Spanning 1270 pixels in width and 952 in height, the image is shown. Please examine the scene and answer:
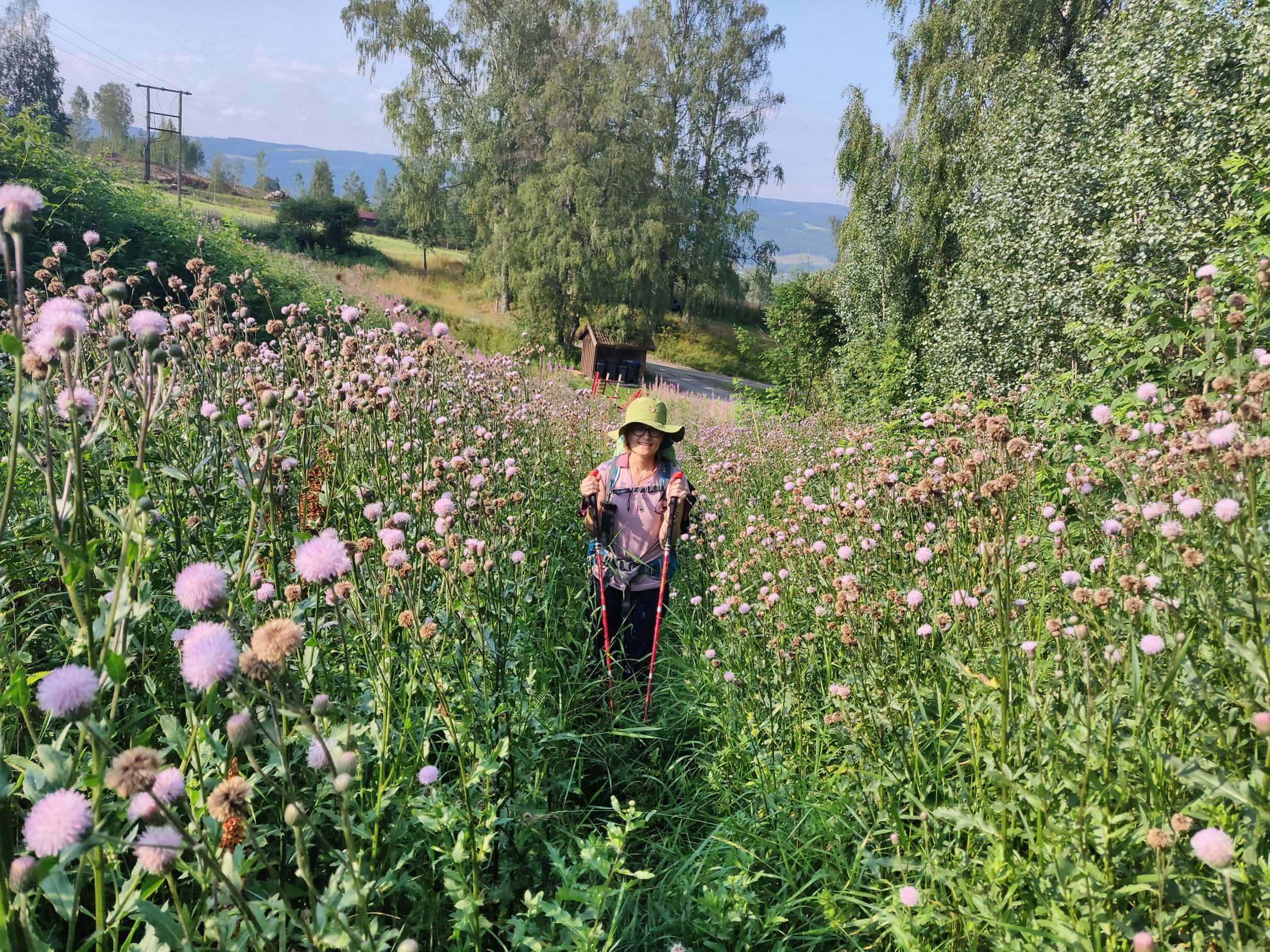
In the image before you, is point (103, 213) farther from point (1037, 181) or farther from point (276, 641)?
point (1037, 181)

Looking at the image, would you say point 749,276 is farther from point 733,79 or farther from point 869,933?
point 869,933

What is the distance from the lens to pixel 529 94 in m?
22.8

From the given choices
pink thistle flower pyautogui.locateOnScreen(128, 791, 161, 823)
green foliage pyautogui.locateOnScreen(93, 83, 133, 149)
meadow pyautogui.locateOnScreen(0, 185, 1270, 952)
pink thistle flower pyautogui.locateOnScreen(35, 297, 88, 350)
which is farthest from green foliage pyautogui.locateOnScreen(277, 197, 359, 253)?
green foliage pyautogui.locateOnScreen(93, 83, 133, 149)

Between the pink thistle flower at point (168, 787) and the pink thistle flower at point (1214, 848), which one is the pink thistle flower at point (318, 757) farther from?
the pink thistle flower at point (1214, 848)

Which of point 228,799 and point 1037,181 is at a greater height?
point 1037,181

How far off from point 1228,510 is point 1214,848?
32.0 inches

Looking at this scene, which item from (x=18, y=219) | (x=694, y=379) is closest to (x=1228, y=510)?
(x=18, y=219)

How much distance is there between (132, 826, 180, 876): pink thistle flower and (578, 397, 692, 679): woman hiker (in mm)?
2940

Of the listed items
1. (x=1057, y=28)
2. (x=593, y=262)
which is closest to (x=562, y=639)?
(x=1057, y=28)

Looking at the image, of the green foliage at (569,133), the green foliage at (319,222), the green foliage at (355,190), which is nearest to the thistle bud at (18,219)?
the green foliage at (569,133)

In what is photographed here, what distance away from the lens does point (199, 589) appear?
45.4 inches

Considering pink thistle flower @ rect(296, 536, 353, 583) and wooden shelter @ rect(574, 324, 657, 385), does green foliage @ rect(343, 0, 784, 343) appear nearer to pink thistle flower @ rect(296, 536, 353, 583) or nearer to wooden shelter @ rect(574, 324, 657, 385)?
wooden shelter @ rect(574, 324, 657, 385)

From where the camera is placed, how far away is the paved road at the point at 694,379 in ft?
81.3

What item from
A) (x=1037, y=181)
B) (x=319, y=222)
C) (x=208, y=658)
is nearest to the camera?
(x=208, y=658)
